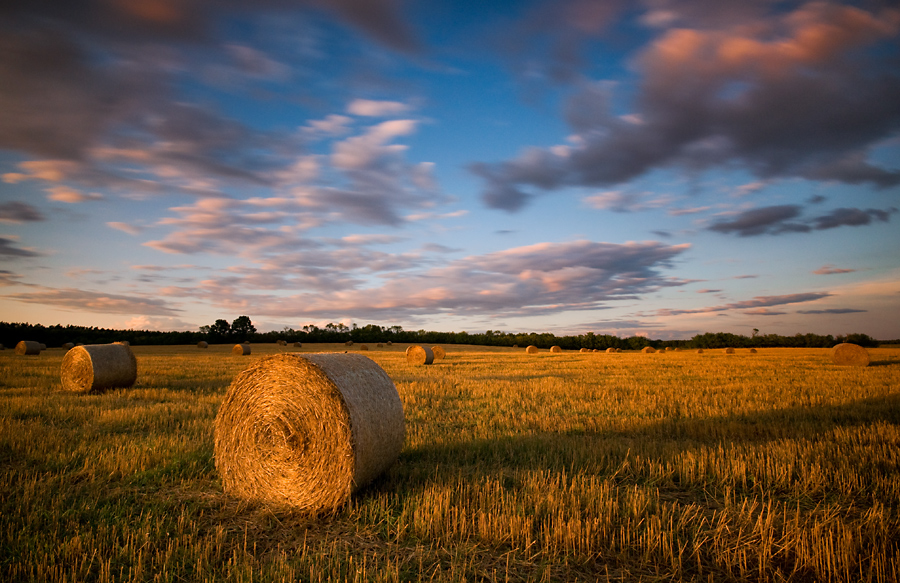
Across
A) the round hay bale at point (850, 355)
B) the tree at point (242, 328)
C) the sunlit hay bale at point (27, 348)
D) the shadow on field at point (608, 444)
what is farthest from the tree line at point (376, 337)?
the shadow on field at point (608, 444)

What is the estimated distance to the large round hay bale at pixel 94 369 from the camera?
507 inches

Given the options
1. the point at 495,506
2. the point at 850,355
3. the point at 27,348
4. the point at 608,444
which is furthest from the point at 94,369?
the point at 850,355

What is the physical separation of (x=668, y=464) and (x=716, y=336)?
65.3 meters

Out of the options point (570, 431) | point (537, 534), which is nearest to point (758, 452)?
point (570, 431)

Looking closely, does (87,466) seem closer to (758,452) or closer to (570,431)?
(570,431)

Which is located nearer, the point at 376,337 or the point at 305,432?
the point at 305,432

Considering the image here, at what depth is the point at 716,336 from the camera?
62.2 meters

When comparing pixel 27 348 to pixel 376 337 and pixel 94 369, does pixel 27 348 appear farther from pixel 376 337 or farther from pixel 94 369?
pixel 376 337

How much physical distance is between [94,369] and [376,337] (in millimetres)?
52851

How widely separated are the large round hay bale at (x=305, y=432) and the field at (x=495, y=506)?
0.24 m

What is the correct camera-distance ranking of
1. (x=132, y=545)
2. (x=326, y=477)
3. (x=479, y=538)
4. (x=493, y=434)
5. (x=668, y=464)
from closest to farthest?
(x=132, y=545), (x=479, y=538), (x=326, y=477), (x=668, y=464), (x=493, y=434)

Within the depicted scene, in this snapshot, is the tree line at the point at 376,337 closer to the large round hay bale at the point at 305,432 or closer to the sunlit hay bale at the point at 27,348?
the sunlit hay bale at the point at 27,348

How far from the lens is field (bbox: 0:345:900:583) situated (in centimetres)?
369

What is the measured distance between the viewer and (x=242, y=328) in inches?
2589
